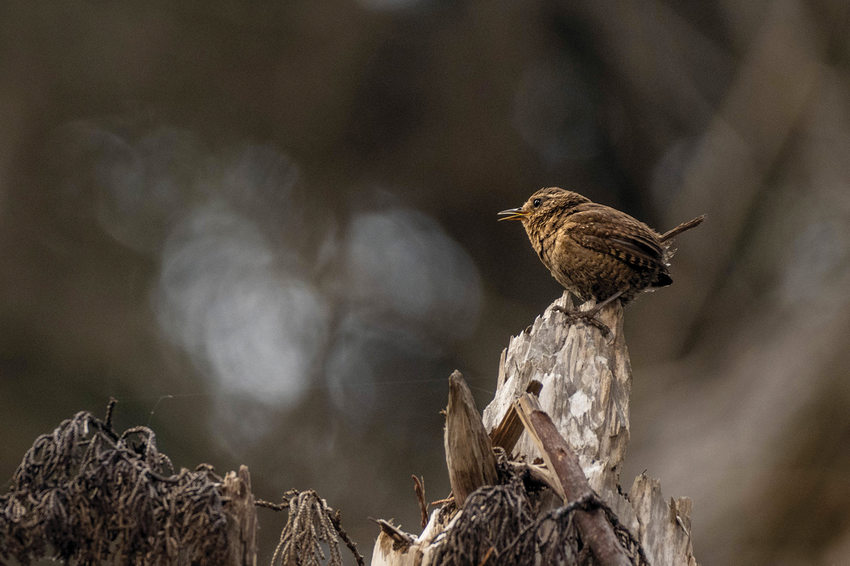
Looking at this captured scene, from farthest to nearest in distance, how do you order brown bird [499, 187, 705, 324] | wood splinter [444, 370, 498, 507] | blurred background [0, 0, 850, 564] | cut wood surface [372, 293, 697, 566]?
blurred background [0, 0, 850, 564] → brown bird [499, 187, 705, 324] → cut wood surface [372, 293, 697, 566] → wood splinter [444, 370, 498, 507]

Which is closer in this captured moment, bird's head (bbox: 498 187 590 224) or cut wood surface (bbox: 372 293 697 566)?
cut wood surface (bbox: 372 293 697 566)

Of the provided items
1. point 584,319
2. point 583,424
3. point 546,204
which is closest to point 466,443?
point 583,424

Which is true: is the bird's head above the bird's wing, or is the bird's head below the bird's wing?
above

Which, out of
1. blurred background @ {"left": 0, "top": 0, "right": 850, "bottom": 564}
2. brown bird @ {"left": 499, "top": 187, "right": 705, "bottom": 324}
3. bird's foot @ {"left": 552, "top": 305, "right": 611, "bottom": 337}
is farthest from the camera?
blurred background @ {"left": 0, "top": 0, "right": 850, "bottom": 564}

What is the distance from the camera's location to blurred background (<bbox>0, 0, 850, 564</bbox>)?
5691mm

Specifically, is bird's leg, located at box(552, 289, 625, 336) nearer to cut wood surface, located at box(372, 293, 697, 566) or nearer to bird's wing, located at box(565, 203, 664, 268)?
cut wood surface, located at box(372, 293, 697, 566)

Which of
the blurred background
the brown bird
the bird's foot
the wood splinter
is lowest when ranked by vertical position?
the wood splinter

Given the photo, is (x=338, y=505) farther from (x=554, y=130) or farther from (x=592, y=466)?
(x=592, y=466)

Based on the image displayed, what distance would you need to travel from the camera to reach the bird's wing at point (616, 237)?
291 cm

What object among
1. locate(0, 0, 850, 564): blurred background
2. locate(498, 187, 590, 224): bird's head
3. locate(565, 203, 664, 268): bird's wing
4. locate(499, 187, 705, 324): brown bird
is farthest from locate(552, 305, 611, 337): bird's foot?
locate(0, 0, 850, 564): blurred background

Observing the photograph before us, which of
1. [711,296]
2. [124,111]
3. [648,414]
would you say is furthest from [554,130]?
[124,111]

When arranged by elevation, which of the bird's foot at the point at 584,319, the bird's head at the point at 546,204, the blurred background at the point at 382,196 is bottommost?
the bird's foot at the point at 584,319

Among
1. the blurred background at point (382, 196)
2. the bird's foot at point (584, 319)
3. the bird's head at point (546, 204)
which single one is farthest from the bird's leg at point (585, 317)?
the blurred background at point (382, 196)

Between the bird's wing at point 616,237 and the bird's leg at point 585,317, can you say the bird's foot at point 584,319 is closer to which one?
the bird's leg at point 585,317
